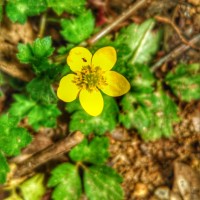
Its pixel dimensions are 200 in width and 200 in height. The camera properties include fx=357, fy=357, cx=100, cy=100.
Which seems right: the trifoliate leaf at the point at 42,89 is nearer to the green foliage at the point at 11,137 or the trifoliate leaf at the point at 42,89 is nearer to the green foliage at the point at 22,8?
the green foliage at the point at 11,137

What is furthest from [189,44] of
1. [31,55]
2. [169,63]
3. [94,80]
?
[31,55]

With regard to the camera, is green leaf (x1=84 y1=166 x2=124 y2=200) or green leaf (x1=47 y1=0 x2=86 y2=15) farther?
green leaf (x1=84 y1=166 x2=124 y2=200)

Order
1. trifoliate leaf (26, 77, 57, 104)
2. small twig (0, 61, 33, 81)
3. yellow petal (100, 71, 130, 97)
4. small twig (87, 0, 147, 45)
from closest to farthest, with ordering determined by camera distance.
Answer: yellow petal (100, 71, 130, 97) → trifoliate leaf (26, 77, 57, 104) → small twig (0, 61, 33, 81) → small twig (87, 0, 147, 45)

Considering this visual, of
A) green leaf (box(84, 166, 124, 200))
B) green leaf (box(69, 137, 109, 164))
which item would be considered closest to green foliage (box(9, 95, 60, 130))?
green leaf (box(69, 137, 109, 164))

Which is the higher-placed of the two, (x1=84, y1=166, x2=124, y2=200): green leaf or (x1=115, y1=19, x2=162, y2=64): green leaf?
(x1=115, y1=19, x2=162, y2=64): green leaf

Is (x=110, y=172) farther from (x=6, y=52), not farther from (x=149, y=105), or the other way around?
(x=6, y=52)

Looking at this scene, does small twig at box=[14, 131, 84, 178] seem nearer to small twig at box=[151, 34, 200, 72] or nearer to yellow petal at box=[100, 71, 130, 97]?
yellow petal at box=[100, 71, 130, 97]
